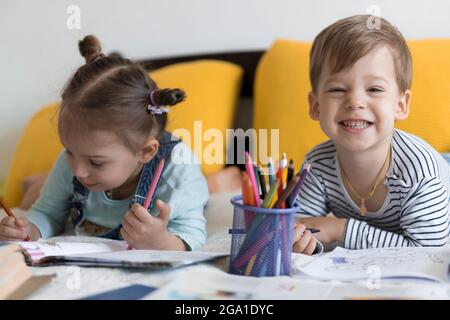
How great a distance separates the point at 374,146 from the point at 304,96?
1.57 ft

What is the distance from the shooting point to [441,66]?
1.51 m

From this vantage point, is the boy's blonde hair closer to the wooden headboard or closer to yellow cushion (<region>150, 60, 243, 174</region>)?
yellow cushion (<region>150, 60, 243, 174</region>)

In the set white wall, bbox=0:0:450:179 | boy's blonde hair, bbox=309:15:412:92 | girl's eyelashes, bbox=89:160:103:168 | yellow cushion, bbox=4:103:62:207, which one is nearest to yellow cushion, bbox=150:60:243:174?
white wall, bbox=0:0:450:179

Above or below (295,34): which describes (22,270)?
below

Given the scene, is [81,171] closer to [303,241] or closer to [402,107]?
[303,241]

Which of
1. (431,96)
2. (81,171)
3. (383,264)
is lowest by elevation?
(383,264)

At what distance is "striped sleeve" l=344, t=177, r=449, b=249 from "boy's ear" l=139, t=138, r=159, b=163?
39 centimetres

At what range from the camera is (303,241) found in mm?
989

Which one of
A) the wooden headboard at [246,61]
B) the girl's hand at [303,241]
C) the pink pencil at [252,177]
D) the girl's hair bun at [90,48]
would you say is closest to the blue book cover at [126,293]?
the pink pencil at [252,177]

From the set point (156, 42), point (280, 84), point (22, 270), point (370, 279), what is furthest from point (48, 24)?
point (370, 279)

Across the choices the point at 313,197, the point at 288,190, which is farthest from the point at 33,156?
the point at 288,190
